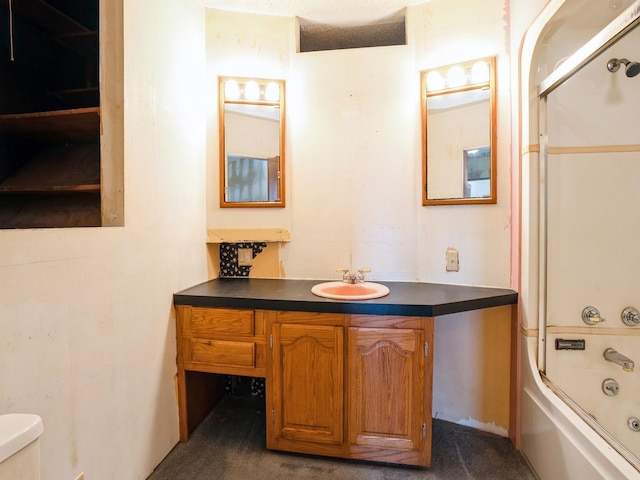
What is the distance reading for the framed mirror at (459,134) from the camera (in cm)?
175

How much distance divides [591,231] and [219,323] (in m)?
1.89

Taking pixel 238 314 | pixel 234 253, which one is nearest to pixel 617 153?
pixel 238 314

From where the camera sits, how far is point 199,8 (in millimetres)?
1904

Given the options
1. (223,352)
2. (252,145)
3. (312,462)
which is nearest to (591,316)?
(312,462)

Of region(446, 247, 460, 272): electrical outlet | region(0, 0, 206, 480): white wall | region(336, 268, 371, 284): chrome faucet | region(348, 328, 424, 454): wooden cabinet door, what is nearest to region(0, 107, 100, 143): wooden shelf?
region(0, 0, 206, 480): white wall

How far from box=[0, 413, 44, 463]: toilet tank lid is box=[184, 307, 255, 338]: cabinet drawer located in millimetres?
882

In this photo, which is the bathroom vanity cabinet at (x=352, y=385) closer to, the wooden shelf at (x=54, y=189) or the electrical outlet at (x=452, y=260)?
the electrical outlet at (x=452, y=260)

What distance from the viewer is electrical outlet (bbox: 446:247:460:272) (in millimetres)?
1841

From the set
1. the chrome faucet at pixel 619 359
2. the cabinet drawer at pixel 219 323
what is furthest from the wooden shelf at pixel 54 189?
the chrome faucet at pixel 619 359

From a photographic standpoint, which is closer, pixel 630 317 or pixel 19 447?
pixel 19 447

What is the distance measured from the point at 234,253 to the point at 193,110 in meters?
0.91

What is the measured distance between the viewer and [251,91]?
2008mm

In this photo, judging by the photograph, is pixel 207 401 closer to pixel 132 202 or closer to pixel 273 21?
pixel 132 202

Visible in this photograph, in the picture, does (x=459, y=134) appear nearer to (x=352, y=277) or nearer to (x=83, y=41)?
(x=352, y=277)
